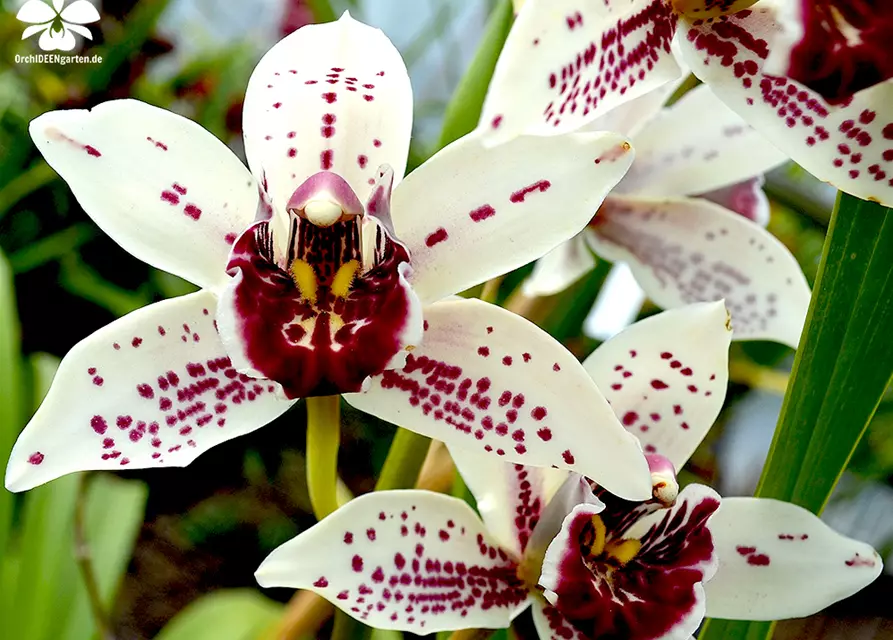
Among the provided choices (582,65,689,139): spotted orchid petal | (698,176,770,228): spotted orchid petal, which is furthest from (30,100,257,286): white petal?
(698,176,770,228): spotted orchid petal

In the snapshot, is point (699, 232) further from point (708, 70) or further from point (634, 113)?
point (708, 70)

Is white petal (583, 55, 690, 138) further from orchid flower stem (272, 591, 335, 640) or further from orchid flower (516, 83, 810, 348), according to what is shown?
orchid flower stem (272, 591, 335, 640)

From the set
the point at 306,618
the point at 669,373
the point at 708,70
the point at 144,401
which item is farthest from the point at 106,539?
the point at 708,70

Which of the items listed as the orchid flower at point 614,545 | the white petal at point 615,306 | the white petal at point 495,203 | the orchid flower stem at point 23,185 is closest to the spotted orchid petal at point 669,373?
the orchid flower at point 614,545

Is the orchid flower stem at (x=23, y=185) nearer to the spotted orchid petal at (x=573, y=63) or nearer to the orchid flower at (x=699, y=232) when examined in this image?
the orchid flower at (x=699, y=232)

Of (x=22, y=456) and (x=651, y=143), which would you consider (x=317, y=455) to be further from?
(x=651, y=143)
